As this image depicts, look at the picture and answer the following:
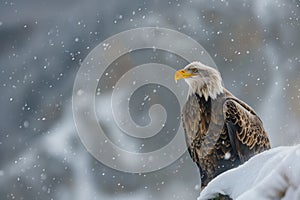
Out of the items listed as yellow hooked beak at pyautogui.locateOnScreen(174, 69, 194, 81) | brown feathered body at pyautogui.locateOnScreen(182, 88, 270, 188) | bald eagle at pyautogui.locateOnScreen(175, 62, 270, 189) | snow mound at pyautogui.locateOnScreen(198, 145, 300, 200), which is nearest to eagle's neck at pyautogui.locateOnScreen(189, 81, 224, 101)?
bald eagle at pyautogui.locateOnScreen(175, 62, 270, 189)

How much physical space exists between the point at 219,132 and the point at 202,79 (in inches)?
35.6

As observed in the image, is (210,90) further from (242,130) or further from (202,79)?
(242,130)

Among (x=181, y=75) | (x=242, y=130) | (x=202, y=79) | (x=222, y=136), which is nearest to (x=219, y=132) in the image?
(x=222, y=136)

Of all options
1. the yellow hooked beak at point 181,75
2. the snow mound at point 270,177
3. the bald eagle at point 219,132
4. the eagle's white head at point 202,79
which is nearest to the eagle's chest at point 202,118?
the bald eagle at point 219,132

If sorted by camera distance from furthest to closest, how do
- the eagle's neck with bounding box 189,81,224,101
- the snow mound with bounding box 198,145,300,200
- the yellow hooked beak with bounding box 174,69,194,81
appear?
the yellow hooked beak with bounding box 174,69,194,81 → the eagle's neck with bounding box 189,81,224,101 → the snow mound with bounding box 198,145,300,200

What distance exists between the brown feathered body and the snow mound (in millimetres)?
4160

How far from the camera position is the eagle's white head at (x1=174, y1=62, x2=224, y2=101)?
682cm

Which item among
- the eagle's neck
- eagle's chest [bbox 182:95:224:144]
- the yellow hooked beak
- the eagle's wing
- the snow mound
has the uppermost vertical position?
the yellow hooked beak

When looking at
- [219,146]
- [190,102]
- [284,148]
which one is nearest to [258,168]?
[284,148]

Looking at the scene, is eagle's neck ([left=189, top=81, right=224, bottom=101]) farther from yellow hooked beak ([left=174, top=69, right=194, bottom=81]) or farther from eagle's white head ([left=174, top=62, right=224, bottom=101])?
yellow hooked beak ([left=174, top=69, right=194, bottom=81])

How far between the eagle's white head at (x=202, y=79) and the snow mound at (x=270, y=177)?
179 inches

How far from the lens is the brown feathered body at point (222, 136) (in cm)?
645

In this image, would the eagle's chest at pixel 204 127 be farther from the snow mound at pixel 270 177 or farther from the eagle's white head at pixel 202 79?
the snow mound at pixel 270 177

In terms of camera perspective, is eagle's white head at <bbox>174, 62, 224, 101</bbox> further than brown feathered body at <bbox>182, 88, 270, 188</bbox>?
Yes
